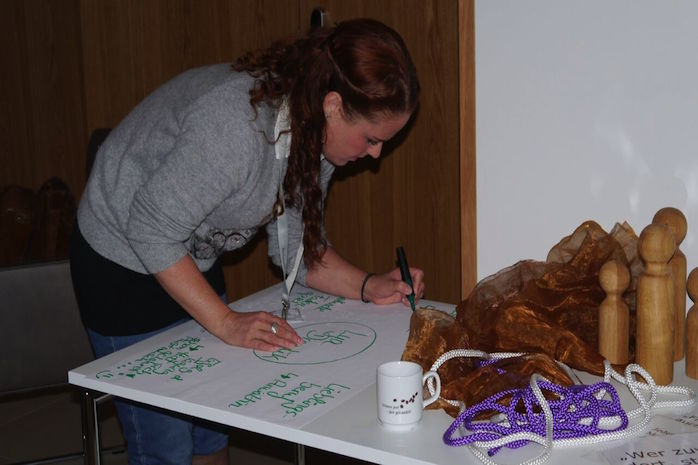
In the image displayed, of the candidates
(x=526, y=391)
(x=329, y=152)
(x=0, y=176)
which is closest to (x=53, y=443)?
(x=0, y=176)

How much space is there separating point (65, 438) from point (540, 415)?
81.8 inches

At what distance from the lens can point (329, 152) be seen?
5.17ft

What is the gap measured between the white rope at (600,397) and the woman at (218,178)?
399mm

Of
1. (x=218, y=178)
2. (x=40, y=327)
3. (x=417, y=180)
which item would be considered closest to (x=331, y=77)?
(x=218, y=178)

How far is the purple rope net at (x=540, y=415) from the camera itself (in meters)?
1.06

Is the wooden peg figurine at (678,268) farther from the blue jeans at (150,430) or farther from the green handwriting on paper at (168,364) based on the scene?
the blue jeans at (150,430)

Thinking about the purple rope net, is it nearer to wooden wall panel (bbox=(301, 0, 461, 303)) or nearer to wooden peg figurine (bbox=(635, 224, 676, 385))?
wooden peg figurine (bbox=(635, 224, 676, 385))

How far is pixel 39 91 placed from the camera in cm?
344

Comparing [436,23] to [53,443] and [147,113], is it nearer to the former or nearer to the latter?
[147,113]

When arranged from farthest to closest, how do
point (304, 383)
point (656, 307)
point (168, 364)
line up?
point (168, 364) < point (304, 383) < point (656, 307)

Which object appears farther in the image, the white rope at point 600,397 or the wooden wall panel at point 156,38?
the wooden wall panel at point 156,38

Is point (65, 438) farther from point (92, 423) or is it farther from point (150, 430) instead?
point (92, 423)

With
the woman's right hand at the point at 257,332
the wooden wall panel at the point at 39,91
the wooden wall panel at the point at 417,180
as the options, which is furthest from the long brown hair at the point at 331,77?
the wooden wall panel at the point at 39,91

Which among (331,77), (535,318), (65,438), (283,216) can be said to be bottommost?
(65,438)
